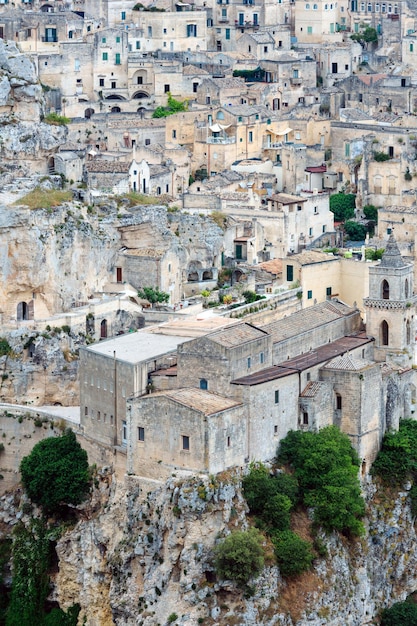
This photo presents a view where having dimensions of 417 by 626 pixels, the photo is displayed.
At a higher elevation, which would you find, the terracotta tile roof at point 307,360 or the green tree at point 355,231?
the terracotta tile roof at point 307,360

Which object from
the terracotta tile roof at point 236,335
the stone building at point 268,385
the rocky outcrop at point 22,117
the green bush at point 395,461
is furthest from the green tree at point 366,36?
the terracotta tile roof at point 236,335

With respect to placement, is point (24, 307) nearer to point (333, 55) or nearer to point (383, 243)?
point (383, 243)

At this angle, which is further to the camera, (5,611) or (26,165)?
(26,165)

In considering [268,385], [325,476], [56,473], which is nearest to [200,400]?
[268,385]

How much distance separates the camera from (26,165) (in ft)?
278

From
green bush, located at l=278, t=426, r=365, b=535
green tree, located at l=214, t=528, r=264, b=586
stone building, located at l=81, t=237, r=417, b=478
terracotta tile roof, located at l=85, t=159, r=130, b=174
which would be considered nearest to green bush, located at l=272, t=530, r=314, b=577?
green tree, located at l=214, t=528, r=264, b=586

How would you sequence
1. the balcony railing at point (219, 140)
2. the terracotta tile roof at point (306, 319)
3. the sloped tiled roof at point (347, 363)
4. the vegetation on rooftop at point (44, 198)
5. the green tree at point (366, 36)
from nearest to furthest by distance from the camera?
the sloped tiled roof at point (347, 363) < the terracotta tile roof at point (306, 319) < the vegetation on rooftop at point (44, 198) < the balcony railing at point (219, 140) < the green tree at point (366, 36)

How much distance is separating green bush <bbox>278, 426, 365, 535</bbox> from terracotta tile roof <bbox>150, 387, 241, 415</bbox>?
285 cm

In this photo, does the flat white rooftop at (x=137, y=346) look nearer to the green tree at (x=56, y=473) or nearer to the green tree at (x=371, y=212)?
the green tree at (x=56, y=473)

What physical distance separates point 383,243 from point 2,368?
53.1 feet

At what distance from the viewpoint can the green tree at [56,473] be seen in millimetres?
71438

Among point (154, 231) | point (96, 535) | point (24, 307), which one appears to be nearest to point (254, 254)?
point (154, 231)

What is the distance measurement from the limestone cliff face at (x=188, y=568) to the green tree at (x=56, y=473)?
727 millimetres

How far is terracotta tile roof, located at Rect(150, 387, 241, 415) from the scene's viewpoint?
220 feet
